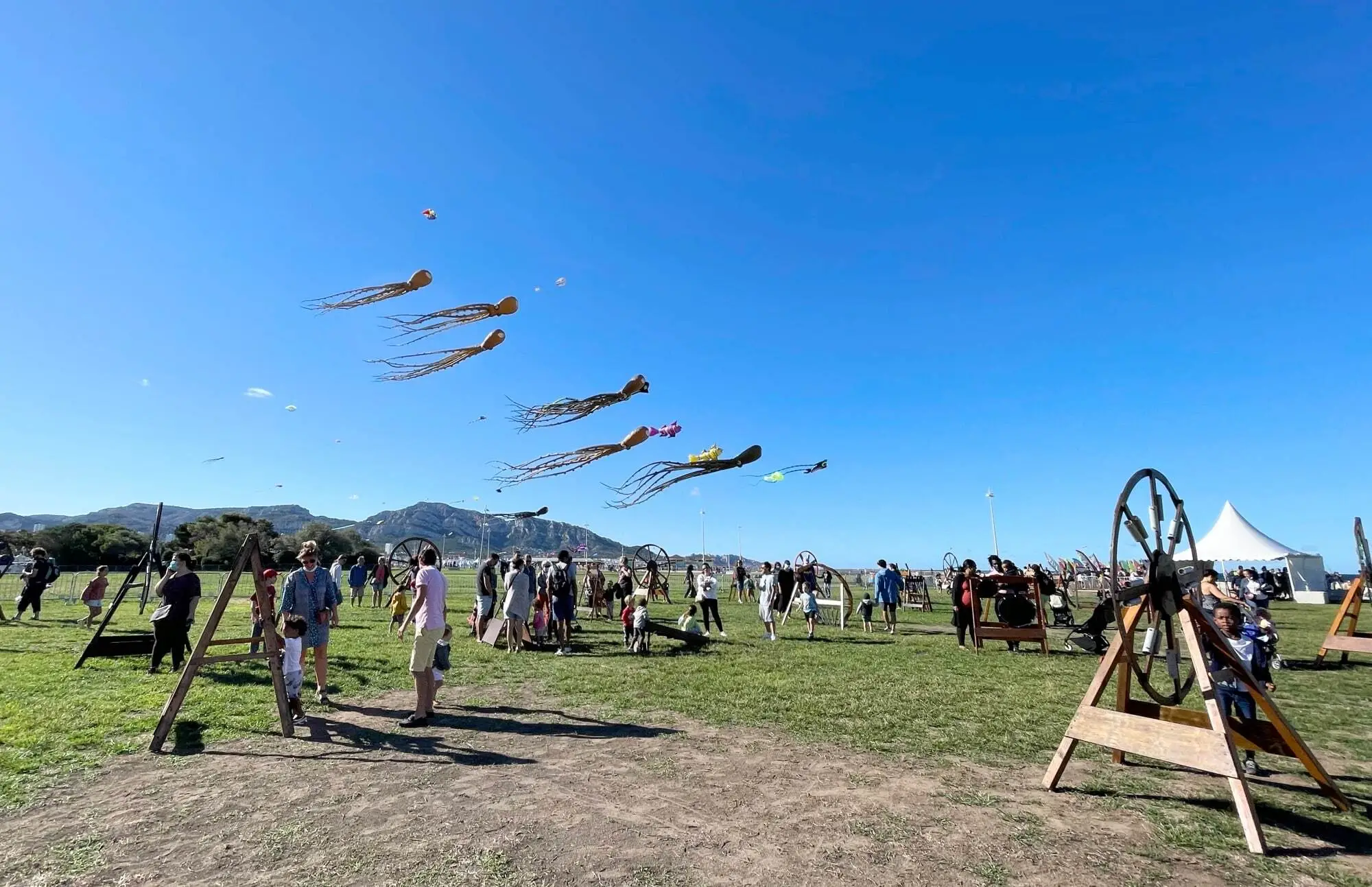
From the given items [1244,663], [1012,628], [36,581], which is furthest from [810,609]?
[36,581]

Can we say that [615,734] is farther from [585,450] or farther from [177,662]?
[177,662]

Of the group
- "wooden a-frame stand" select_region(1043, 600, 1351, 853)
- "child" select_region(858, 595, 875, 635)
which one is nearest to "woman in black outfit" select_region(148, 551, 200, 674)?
"wooden a-frame stand" select_region(1043, 600, 1351, 853)

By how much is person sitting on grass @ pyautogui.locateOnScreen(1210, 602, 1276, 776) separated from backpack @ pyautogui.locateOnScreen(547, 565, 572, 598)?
1019cm

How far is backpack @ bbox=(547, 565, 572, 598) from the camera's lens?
42.5ft

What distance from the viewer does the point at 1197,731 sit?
4.25 metres

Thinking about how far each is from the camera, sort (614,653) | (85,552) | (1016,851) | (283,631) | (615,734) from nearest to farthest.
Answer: (1016,851) < (615,734) < (283,631) < (614,653) < (85,552)

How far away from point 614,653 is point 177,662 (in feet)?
22.9

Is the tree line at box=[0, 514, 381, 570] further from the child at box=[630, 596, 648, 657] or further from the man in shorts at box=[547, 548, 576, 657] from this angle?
the child at box=[630, 596, 648, 657]

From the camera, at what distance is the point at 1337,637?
10367 millimetres

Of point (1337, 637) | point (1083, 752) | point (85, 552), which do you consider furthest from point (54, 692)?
point (85, 552)

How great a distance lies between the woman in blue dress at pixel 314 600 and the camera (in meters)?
7.41

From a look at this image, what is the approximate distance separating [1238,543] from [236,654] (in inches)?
1475

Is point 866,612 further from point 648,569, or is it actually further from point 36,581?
point 36,581

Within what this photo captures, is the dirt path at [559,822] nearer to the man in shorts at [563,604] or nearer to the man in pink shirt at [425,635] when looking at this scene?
the man in pink shirt at [425,635]
